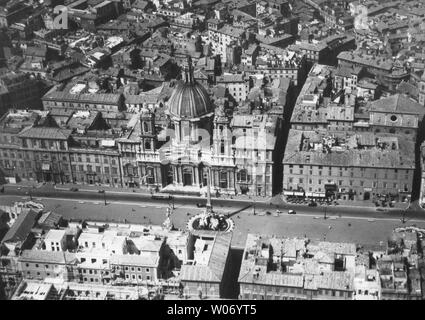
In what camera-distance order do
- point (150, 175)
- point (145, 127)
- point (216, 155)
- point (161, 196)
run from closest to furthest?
1. point (145, 127)
2. point (216, 155)
3. point (161, 196)
4. point (150, 175)

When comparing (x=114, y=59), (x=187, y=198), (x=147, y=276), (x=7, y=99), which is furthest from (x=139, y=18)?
(x=147, y=276)

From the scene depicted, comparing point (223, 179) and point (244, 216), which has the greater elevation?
point (223, 179)

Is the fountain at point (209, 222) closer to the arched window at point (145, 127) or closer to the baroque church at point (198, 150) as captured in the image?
the baroque church at point (198, 150)

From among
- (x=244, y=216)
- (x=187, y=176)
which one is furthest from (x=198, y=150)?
(x=244, y=216)

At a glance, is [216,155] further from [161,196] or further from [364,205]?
[364,205]

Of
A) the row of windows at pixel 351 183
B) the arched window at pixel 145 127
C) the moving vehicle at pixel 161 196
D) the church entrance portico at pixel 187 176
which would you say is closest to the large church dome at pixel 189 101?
the arched window at pixel 145 127

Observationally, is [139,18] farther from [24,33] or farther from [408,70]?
[408,70]

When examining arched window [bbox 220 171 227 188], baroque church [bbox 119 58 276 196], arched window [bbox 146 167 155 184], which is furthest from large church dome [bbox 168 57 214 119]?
arched window [bbox 220 171 227 188]

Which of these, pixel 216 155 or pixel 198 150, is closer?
pixel 216 155
